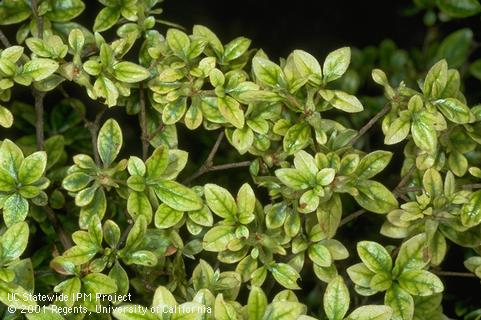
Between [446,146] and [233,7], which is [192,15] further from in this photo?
[446,146]

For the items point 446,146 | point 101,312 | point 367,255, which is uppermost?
point 446,146

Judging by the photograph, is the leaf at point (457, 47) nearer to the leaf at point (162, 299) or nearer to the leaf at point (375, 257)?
the leaf at point (375, 257)

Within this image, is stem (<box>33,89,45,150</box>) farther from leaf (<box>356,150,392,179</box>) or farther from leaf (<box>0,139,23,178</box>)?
leaf (<box>356,150,392,179</box>)

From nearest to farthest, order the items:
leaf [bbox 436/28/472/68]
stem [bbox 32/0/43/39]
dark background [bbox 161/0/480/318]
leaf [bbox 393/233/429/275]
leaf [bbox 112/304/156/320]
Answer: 1. leaf [bbox 112/304/156/320]
2. leaf [bbox 393/233/429/275]
3. stem [bbox 32/0/43/39]
4. leaf [bbox 436/28/472/68]
5. dark background [bbox 161/0/480/318]

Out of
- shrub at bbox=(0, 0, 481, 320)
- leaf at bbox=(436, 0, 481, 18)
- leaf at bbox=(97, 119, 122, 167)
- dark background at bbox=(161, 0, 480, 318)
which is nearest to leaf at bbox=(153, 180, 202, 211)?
shrub at bbox=(0, 0, 481, 320)

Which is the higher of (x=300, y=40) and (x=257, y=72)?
(x=257, y=72)

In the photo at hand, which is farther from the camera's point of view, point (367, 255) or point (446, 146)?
point (446, 146)

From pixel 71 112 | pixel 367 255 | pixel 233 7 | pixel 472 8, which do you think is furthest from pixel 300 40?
pixel 367 255
